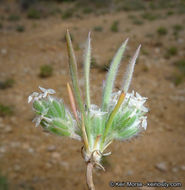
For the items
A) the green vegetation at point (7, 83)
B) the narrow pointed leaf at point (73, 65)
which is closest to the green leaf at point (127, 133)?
the narrow pointed leaf at point (73, 65)

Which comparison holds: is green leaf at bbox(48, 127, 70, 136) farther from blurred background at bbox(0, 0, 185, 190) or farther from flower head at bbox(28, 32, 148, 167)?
blurred background at bbox(0, 0, 185, 190)

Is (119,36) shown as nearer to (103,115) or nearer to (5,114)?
(5,114)

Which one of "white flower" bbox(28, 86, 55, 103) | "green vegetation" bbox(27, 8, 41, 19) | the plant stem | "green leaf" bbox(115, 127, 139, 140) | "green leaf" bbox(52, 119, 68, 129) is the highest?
"green vegetation" bbox(27, 8, 41, 19)

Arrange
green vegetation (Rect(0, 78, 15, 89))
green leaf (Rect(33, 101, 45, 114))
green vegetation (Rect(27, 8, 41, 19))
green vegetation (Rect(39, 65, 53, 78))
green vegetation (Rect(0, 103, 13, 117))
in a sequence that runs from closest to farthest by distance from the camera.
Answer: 1. green leaf (Rect(33, 101, 45, 114))
2. green vegetation (Rect(0, 103, 13, 117))
3. green vegetation (Rect(0, 78, 15, 89))
4. green vegetation (Rect(39, 65, 53, 78))
5. green vegetation (Rect(27, 8, 41, 19))

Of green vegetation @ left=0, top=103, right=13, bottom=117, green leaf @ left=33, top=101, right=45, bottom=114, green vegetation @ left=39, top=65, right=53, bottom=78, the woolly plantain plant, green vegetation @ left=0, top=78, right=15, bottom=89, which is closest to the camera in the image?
the woolly plantain plant

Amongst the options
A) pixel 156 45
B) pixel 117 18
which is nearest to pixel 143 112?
pixel 156 45

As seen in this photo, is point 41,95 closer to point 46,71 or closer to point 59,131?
point 59,131

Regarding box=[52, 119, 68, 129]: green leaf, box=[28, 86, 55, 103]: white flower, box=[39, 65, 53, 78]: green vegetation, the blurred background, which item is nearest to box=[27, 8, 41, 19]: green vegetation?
the blurred background

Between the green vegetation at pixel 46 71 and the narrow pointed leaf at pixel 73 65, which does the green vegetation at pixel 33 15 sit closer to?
the green vegetation at pixel 46 71
